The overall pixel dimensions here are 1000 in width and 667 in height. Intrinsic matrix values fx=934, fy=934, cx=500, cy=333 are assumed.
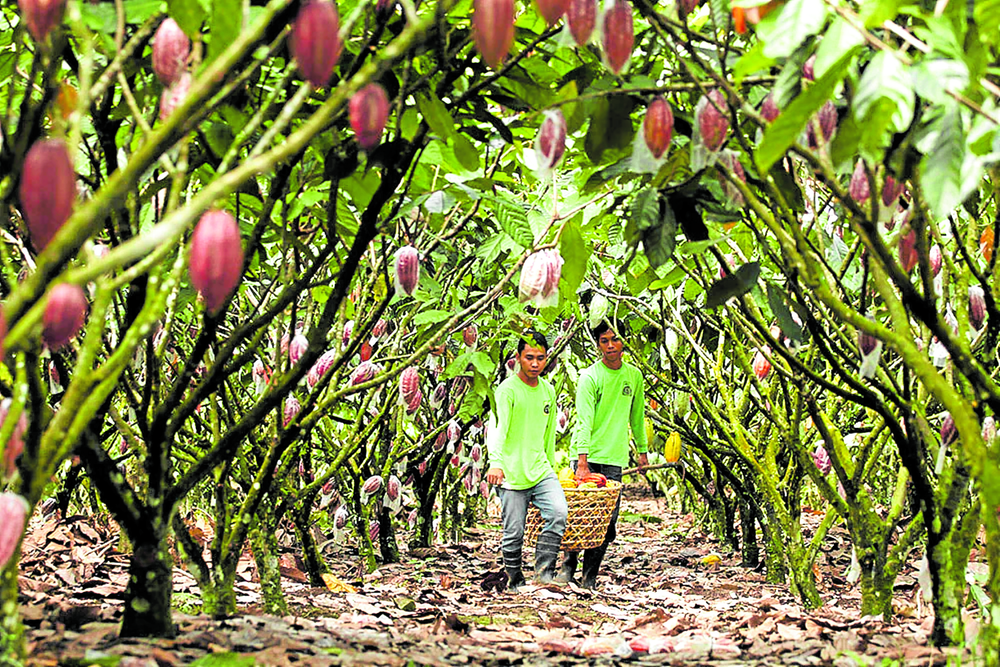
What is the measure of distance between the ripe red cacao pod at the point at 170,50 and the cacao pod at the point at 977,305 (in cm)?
192

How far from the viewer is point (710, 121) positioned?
1.72 m

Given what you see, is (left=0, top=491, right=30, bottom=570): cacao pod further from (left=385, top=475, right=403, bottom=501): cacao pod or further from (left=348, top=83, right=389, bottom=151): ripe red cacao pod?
(left=385, top=475, right=403, bottom=501): cacao pod

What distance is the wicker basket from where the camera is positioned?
16.0ft

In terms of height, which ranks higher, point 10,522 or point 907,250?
point 907,250

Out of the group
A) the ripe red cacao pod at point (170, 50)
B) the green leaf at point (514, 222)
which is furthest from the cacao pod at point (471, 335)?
the ripe red cacao pod at point (170, 50)

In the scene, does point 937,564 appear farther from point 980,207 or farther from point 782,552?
point 782,552

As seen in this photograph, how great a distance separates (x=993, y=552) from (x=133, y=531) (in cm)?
178

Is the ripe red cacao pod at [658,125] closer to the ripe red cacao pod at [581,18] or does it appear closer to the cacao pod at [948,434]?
the ripe red cacao pod at [581,18]

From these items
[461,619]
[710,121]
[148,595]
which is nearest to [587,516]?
[461,619]

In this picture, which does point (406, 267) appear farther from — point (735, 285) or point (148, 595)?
point (148, 595)

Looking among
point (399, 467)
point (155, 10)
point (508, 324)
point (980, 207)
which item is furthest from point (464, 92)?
point (399, 467)

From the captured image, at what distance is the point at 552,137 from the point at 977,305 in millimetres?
1298

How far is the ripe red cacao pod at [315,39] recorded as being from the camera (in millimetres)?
1146

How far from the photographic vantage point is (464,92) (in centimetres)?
202
